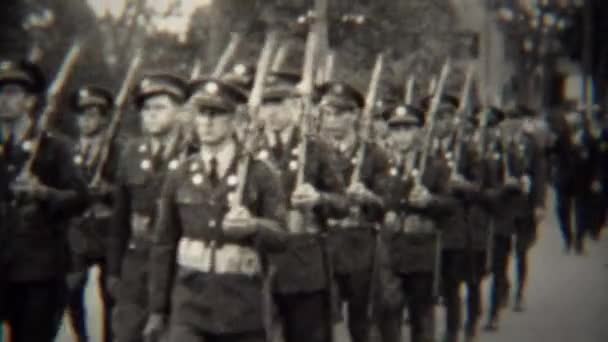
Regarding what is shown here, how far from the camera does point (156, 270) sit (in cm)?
594

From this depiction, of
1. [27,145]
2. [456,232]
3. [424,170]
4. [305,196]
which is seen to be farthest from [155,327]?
[456,232]

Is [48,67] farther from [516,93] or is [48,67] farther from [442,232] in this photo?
[442,232]

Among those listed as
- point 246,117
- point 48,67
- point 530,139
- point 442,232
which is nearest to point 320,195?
point 246,117

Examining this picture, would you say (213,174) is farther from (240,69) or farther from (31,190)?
(240,69)

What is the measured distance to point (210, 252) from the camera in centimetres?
584

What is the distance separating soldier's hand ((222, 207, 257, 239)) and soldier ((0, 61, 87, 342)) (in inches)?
73.2

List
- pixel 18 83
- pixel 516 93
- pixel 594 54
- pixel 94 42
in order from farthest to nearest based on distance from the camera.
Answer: pixel 94 42
pixel 516 93
pixel 594 54
pixel 18 83

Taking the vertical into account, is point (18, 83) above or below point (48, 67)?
below

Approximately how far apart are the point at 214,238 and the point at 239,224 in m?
0.28

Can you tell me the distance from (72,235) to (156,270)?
11.4ft

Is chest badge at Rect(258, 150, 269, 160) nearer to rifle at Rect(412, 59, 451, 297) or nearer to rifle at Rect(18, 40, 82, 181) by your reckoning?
rifle at Rect(18, 40, 82, 181)

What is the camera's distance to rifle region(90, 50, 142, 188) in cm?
891

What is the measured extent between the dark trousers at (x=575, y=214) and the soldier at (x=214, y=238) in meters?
11.1

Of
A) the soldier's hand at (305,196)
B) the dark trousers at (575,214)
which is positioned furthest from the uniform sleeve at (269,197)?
the dark trousers at (575,214)
